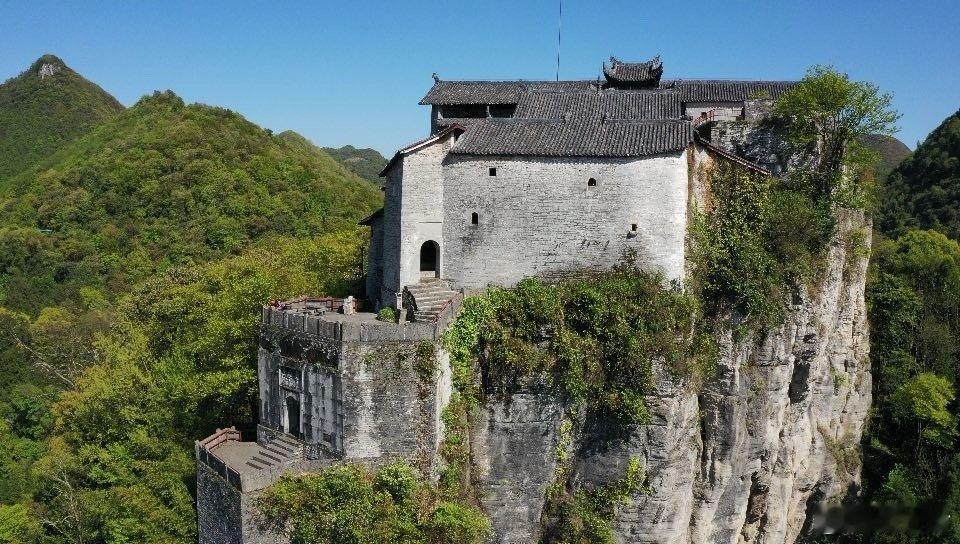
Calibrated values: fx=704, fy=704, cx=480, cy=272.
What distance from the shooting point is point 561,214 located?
2370 cm

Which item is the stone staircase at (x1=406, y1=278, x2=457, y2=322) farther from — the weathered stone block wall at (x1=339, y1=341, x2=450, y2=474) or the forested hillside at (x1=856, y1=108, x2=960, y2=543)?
the forested hillside at (x1=856, y1=108, x2=960, y2=543)

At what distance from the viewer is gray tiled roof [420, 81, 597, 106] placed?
31.7 metres

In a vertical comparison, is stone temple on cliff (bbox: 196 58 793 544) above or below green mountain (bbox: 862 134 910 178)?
below

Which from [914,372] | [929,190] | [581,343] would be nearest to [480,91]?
[581,343]

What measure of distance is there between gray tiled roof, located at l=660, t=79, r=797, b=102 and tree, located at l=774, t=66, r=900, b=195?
4697mm

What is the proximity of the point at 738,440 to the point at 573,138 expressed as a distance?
475 inches

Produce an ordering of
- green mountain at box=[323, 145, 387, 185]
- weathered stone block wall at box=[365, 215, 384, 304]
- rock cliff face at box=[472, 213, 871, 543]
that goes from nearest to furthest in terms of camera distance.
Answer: rock cliff face at box=[472, 213, 871, 543]
weathered stone block wall at box=[365, 215, 384, 304]
green mountain at box=[323, 145, 387, 185]

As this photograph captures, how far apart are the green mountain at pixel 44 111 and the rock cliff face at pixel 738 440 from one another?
81862 millimetres

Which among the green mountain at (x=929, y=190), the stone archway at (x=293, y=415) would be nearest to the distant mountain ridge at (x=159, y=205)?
the stone archway at (x=293, y=415)

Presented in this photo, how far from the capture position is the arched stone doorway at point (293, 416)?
21828 mm

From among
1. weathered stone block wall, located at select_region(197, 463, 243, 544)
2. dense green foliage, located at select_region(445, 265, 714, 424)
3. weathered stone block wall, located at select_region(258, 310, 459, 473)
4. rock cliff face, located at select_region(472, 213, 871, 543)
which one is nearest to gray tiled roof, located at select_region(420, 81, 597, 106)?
dense green foliage, located at select_region(445, 265, 714, 424)

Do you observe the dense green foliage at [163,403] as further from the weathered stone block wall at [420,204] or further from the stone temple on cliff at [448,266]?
the weathered stone block wall at [420,204]

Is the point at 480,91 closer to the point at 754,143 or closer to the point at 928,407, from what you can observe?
the point at 754,143

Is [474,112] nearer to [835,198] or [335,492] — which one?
[835,198]
